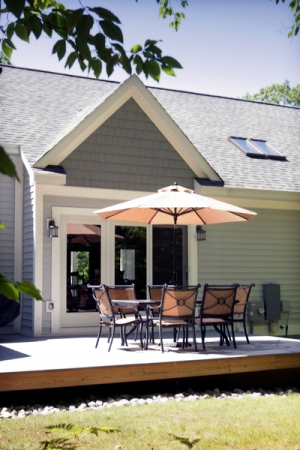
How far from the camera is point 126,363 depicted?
6641mm

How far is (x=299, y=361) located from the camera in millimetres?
7527

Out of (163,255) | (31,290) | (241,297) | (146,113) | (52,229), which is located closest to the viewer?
(31,290)

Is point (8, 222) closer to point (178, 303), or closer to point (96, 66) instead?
point (178, 303)

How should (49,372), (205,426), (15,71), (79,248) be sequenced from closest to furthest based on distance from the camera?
(205,426), (49,372), (79,248), (15,71)

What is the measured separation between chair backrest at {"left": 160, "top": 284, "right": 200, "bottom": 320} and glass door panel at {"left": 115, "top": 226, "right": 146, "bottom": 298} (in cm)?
318

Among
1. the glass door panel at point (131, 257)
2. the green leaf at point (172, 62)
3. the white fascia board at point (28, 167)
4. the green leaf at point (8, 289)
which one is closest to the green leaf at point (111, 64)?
the green leaf at point (172, 62)

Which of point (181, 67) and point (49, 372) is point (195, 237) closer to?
point (49, 372)

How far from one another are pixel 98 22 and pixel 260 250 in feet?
33.3

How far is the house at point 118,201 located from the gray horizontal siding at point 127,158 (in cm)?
2

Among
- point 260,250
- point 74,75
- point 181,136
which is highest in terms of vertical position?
point 74,75

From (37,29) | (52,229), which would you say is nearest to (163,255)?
(52,229)

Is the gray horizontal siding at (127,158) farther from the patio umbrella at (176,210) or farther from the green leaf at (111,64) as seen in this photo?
the green leaf at (111,64)

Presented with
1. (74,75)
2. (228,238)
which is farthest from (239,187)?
(74,75)

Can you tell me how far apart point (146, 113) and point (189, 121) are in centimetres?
339
